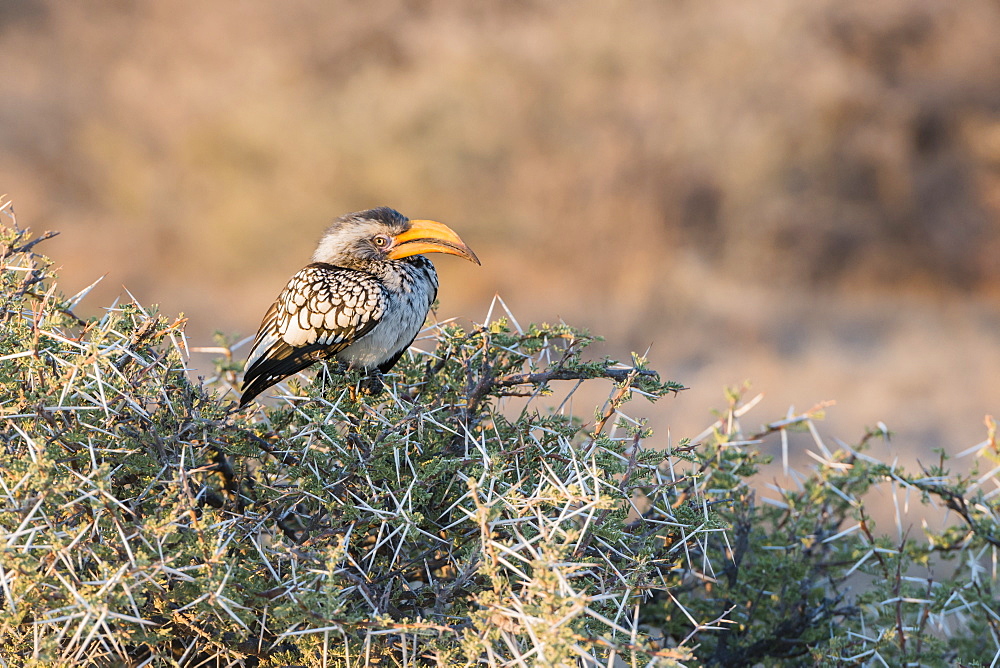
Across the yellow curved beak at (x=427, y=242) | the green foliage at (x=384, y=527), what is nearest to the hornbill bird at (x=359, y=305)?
the yellow curved beak at (x=427, y=242)

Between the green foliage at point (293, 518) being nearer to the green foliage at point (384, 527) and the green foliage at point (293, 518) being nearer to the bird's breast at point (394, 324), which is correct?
the green foliage at point (384, 527)

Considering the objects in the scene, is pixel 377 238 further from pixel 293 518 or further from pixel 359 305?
pixel 293 518

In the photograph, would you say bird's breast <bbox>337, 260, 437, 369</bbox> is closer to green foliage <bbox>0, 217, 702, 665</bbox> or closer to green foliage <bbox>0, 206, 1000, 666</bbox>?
green foliage <bbox>0, 206, 1000, 666</bbox>

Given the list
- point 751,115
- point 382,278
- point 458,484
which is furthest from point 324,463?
point 751,115

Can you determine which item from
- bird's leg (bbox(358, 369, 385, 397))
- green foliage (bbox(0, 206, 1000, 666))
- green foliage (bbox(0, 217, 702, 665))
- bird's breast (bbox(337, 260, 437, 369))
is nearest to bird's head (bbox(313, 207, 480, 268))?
bird's breast (bbox(337, 260, 437, 369))

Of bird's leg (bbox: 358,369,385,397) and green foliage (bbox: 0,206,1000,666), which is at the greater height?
bird's leg (bbox: 358,369,385,397)

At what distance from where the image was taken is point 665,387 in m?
1.46

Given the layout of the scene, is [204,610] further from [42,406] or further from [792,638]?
[792,638]

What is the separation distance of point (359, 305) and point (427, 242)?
12.0 inches

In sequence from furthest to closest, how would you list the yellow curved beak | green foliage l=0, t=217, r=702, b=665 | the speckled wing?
the yellow curved beak < the speckled wing < green foliage l=0, t=217, r=702, b=665

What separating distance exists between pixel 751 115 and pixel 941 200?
1.37 metres

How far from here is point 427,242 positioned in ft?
7.04

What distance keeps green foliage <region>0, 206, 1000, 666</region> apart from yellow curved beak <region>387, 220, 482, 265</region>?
0.39m

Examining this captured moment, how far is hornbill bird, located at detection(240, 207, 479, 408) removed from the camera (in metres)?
1.88
